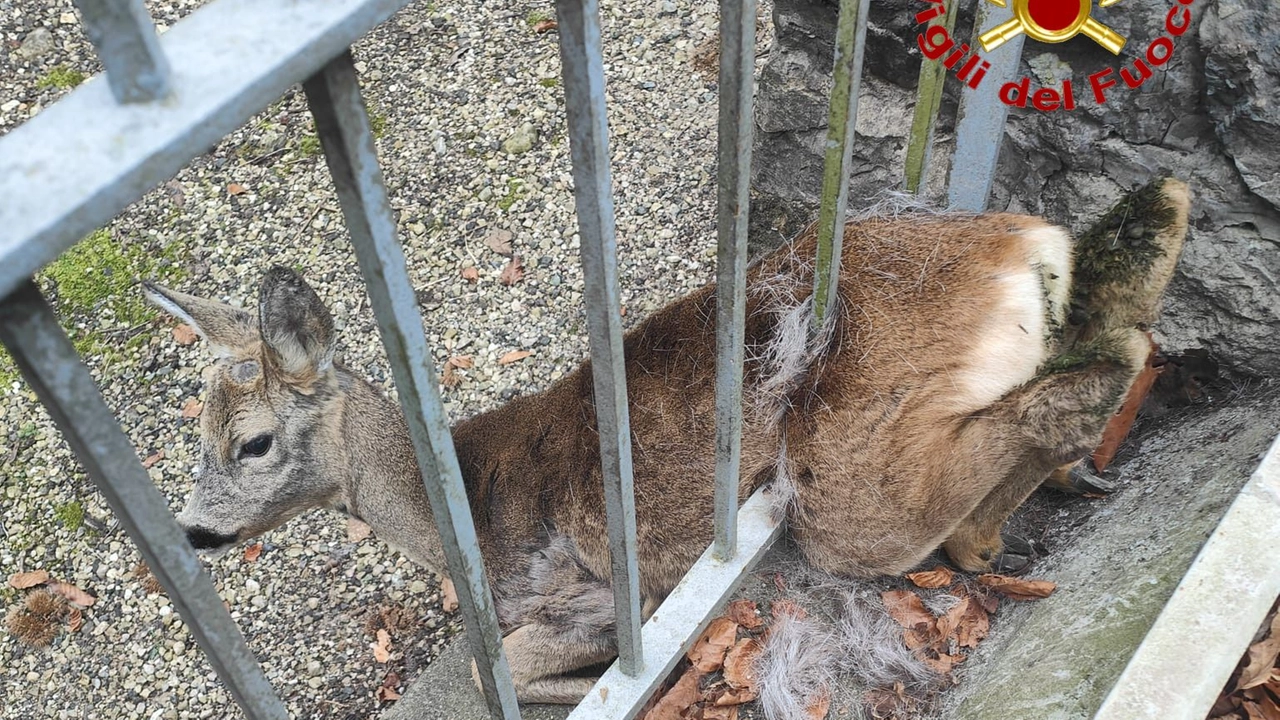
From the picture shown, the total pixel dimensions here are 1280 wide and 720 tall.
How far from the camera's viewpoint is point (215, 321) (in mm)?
3512

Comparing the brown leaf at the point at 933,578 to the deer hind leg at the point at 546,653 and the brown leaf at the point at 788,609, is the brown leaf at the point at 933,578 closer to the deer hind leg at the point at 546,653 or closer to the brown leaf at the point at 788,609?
the brown leaf at the point at 788,609

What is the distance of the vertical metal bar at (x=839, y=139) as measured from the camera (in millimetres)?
2139

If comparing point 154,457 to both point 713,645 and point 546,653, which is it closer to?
point 546,653

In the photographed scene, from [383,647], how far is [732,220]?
9.46 ft

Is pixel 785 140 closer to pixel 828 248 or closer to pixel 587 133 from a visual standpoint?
pixel 828 248

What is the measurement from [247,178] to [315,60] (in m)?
5.20

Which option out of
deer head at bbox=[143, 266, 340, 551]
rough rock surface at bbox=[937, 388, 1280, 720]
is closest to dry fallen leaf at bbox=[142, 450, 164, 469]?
deer head at bbox=[143, 266, 340, 551]

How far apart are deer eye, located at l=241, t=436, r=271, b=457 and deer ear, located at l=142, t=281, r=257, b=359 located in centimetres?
33

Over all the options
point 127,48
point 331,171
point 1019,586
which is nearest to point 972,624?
point 1019,586

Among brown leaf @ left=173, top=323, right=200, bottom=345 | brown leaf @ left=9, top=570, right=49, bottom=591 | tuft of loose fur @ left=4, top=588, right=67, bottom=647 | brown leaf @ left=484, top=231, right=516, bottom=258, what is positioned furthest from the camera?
brown leaf @ left=484, top=231, right=516, bottom=258

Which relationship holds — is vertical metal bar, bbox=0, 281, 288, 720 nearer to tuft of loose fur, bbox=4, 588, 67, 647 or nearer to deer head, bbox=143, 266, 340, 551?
deer head, bbox=143, 266, 340, 551

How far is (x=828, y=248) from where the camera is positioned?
8.62 feet

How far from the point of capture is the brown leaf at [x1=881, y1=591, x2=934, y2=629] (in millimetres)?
3090

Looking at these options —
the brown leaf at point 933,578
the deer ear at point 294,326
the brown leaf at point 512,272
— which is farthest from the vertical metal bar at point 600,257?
the brown leaf at point 512,272
